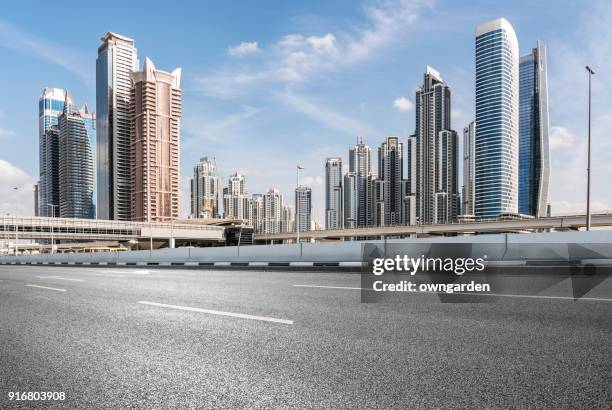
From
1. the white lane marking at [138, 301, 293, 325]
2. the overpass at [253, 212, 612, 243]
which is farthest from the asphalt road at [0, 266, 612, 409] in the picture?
the overpass at [253, 212, 612, 243]

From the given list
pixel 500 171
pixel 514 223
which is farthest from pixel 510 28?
pixel 514 223

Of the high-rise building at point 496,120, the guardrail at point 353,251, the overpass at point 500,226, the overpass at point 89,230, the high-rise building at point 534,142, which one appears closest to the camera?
the guardrail at point 353,251

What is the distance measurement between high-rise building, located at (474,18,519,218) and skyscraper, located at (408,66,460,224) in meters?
15.3

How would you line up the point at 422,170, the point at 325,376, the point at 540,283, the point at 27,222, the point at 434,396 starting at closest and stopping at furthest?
the point at 434,396
the point at 325,376
the point at 540,283
the point at 27,222
the point at 422,170

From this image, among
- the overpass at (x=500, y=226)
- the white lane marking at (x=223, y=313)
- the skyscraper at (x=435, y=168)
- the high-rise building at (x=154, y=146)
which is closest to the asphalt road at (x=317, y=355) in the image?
the white lane marking at (x=223, y=313)

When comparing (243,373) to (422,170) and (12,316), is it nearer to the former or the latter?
(12,316)

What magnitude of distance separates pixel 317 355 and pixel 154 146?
182196 mm

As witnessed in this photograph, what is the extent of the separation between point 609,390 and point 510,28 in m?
204

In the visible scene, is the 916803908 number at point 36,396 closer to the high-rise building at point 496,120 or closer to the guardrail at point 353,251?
the guardrail at point 353,251

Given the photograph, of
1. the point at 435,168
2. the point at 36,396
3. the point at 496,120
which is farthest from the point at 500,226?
the point at 435,168

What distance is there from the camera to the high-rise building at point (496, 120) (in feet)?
537

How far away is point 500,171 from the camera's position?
164 metres

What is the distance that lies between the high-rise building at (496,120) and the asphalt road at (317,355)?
168594 mm

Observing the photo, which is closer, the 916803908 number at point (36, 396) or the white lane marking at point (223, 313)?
the 916803908 number at point (36, 396)
